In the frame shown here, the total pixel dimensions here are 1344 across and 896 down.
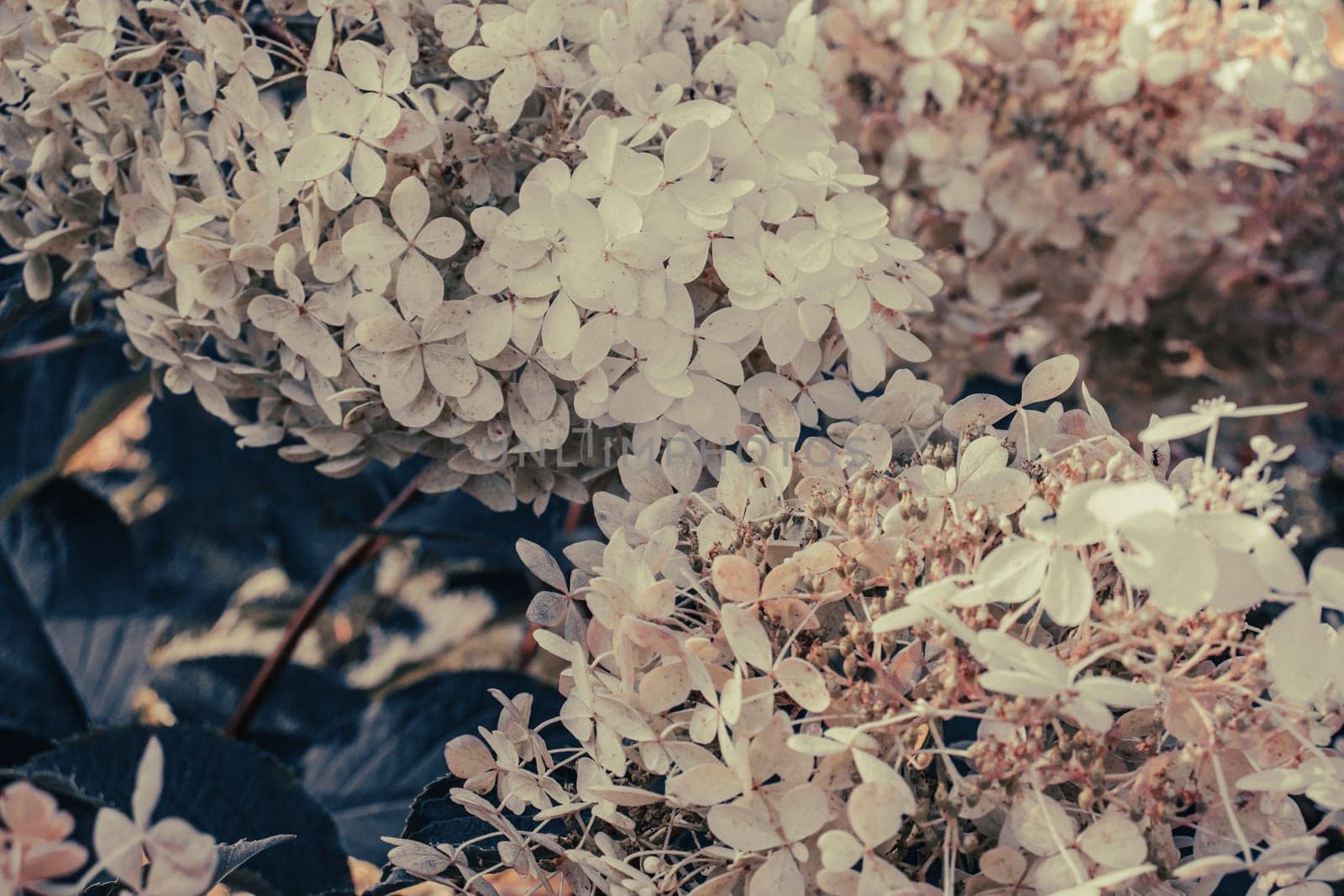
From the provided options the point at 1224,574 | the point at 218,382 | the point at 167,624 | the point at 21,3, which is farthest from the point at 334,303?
the point at 167,624

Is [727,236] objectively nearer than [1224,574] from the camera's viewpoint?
No

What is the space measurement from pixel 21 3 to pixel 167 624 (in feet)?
1.40

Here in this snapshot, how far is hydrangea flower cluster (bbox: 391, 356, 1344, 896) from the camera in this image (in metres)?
0.28

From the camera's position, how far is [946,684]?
0.31 m

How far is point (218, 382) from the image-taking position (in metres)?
0.50

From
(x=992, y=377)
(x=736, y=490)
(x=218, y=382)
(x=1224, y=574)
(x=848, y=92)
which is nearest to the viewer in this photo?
(x=1224, y=574)

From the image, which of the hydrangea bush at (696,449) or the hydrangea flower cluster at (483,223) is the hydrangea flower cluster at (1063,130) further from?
the hydrangea flower cluster at (483,223)

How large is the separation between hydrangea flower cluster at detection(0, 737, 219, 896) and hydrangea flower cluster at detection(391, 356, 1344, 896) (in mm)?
109

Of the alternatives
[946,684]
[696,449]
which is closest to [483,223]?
[696,449]

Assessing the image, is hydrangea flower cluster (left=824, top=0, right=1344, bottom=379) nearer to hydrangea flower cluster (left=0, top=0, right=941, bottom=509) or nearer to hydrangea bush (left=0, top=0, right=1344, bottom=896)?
hydrangea bush (left=0, top=0, right=1344, bottom=896)

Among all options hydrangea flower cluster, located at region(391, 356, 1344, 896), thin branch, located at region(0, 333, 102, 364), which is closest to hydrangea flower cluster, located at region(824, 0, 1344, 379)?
hydrangea flower cluster, located at region(391, 356, 1344, 896)

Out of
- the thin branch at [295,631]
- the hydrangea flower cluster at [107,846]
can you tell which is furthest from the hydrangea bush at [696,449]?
the thin branch at [295,631]

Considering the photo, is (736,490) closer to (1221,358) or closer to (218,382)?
(218,382)

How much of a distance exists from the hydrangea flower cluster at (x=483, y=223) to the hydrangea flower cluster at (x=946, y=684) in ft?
0.18
